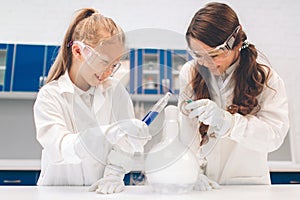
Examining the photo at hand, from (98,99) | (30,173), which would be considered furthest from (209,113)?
(30,173)

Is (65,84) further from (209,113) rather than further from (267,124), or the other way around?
(267,124)

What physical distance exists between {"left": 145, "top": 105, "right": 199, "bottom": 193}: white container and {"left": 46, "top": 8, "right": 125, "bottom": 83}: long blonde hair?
→ 280 millimetres

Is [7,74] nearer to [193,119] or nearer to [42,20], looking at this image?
[42,20]

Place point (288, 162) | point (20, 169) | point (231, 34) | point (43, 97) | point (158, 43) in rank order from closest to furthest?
point (158, 43) → point (43, 97) → point (231, 34) → point (20, 169) → point (288, 162)

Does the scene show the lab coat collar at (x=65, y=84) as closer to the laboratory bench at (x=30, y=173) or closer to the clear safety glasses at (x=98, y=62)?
the clear safety glasses at (x=98, y=62)

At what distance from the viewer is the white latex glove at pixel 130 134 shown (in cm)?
61

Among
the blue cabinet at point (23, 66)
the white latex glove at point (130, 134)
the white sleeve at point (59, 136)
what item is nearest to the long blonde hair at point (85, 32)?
the white sleeve at point (59, 136)

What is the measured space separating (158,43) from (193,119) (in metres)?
0.19

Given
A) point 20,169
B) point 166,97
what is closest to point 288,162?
point 20,169

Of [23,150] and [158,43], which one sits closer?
A: [158,43]

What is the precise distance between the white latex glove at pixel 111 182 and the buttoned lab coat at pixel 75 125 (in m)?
0.04

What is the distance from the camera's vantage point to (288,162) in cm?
237

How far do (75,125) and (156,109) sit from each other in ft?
0.73

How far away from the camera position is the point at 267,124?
89cm
